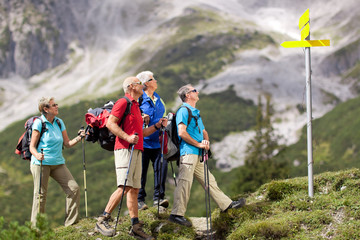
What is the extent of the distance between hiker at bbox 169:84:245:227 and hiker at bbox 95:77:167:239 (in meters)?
0.88

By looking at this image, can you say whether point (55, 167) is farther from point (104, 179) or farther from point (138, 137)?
point (104, 179)

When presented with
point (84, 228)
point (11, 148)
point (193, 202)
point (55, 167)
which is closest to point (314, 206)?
point (84, 228)

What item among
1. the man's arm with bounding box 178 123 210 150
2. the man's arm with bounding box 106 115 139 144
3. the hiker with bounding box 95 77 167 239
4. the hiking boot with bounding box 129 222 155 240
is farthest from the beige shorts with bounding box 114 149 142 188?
the man's arm with bounding box 178 123 210 150

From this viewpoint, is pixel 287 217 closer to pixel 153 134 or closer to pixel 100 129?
pixel 153 134

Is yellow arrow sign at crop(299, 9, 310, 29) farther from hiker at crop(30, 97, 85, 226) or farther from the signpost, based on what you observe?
hiker at crop(30, 97, 85, 226)

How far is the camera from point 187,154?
897 centimetres

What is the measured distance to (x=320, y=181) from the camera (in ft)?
34.3

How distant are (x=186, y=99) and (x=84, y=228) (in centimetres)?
351

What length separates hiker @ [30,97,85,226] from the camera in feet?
30.1

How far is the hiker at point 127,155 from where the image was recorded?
8.12 m

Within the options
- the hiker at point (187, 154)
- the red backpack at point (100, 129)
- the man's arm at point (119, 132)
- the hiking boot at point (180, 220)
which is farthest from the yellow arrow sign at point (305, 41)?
the hiking boot at point (180, 220)

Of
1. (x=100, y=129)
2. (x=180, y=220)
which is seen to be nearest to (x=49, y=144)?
(x=100, y=129)

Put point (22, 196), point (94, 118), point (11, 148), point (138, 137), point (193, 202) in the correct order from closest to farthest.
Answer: point (138, 137) < point (94, 118) < point (193, 202) < point (22, 196) < point (11, 148)

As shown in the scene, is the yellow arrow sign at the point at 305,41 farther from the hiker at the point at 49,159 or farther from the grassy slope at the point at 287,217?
the hiker at the point at 49,159
